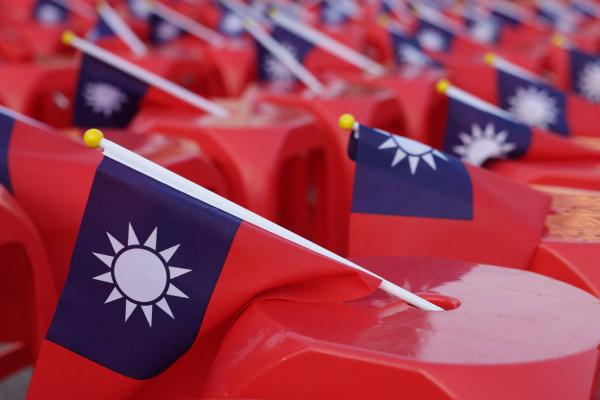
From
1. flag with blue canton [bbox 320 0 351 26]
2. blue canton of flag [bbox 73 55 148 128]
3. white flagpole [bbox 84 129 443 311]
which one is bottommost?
white flagpole [bbox 84 129 443 311]

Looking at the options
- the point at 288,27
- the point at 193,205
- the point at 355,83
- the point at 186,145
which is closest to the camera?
the point at 193,205

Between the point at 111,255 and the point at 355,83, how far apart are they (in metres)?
2.50

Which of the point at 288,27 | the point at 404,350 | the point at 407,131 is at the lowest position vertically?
the point at 404,350

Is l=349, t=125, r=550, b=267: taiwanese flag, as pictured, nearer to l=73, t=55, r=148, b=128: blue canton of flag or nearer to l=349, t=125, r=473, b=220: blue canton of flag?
l=349, t=125, r=473, b=220: blue canton of flag

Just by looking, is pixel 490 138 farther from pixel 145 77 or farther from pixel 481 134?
pixel 145 77

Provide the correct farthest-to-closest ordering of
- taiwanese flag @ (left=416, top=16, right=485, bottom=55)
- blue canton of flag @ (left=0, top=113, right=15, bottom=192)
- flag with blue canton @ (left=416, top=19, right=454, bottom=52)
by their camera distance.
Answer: flag with blue canton @ (left=416, top=19, right=454, bottom=52) → taiwanese flag @ (left=416, top=16, right=485, bottom=55) → blue canton of flag @ (left=0, top=113, right=15, bottom=192)

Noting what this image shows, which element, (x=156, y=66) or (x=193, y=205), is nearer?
(x=193, y=205)

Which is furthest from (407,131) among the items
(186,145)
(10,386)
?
(10,386)

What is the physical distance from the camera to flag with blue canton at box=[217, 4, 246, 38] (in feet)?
20.0

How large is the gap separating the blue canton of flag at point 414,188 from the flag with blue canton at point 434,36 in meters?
3.54

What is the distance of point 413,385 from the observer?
1.33 meters

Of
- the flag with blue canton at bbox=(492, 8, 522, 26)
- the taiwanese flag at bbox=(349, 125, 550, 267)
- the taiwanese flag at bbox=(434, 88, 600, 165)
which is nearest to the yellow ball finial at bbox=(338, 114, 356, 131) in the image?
the taiwanese flag at bbox=(349, 125, 550, 267)

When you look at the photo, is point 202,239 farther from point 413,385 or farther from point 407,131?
point 407,131

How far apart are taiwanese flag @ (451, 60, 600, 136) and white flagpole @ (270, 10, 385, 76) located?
2.98ft
